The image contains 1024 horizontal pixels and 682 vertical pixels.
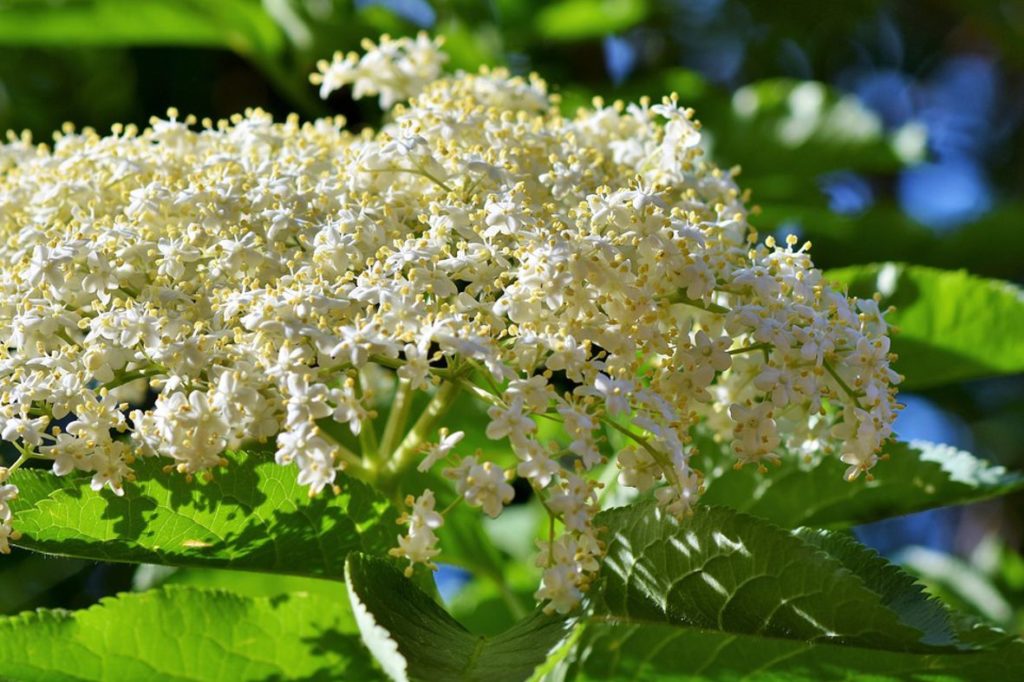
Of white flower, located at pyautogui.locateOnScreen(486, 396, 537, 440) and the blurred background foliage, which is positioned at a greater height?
the blurred background foliage

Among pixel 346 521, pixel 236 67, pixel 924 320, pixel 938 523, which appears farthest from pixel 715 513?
pixel 938 523

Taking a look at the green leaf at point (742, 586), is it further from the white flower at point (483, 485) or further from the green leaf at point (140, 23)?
the green leaf at point (140, 23)

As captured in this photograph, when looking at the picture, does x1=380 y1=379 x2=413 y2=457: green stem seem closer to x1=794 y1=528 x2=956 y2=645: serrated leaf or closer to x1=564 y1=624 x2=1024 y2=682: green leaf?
x1=564 y1=624 x2=1024 y2=682: green leaf

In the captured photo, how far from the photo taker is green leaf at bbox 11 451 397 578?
4.53 ft

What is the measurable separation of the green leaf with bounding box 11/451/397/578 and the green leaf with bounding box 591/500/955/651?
0.99ft

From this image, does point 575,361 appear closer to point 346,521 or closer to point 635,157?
point 346,521

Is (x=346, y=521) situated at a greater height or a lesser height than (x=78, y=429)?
lesser

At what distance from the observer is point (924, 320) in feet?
7.02

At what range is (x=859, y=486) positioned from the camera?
6.17 feet

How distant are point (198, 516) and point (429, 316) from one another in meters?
0.36

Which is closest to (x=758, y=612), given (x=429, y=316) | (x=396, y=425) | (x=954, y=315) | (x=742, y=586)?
(x=742, y=586)

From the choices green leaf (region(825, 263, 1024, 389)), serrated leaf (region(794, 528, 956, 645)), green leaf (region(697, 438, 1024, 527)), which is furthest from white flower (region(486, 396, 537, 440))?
green leaf (region(825, 263, 1024, 389))

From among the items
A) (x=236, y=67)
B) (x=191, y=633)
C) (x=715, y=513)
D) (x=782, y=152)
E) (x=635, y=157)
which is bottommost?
(x=715, y=513)

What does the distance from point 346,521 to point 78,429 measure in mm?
327
